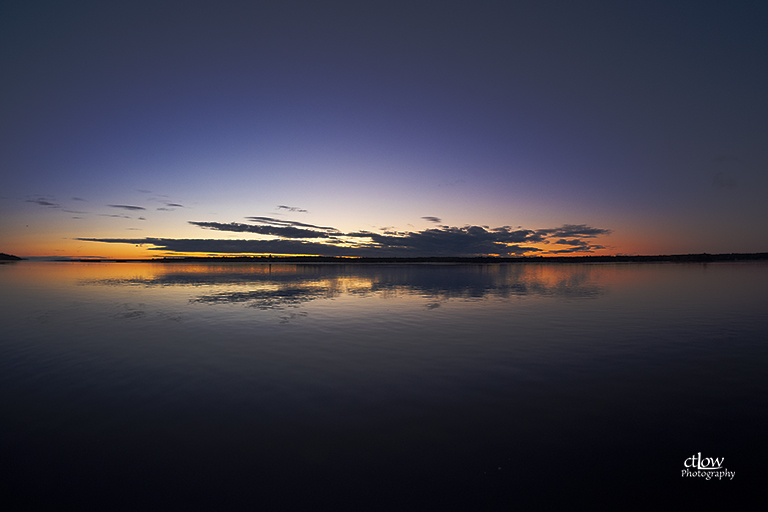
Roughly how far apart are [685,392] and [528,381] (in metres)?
4.43

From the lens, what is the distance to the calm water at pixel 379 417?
21.1 ft

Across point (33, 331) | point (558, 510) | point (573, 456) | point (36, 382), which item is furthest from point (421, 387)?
point (33, 331)

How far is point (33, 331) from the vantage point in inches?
754

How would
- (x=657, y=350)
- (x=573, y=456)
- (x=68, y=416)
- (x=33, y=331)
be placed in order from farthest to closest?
(x=33, y=331)
(x=657, y=350)
(x=68, y=416)
(x=573, y=456)

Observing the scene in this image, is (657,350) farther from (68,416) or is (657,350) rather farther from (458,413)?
(68,416)

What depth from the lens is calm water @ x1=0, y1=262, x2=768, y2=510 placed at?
6.43m

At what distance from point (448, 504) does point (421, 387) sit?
5.11 m

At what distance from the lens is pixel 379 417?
912 centimetres

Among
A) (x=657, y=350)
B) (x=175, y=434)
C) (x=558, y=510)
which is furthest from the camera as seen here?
(x=657, y=350)

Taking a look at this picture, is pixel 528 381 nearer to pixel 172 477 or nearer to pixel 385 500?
pixel 385 500

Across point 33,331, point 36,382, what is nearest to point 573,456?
point 36,382

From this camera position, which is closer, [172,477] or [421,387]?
[172,477]

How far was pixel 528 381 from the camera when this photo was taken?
1156 cm

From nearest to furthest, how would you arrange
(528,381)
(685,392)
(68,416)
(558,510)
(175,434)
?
(558,510) → (175,434) → (68,416) → (685,392) → (528,381)
